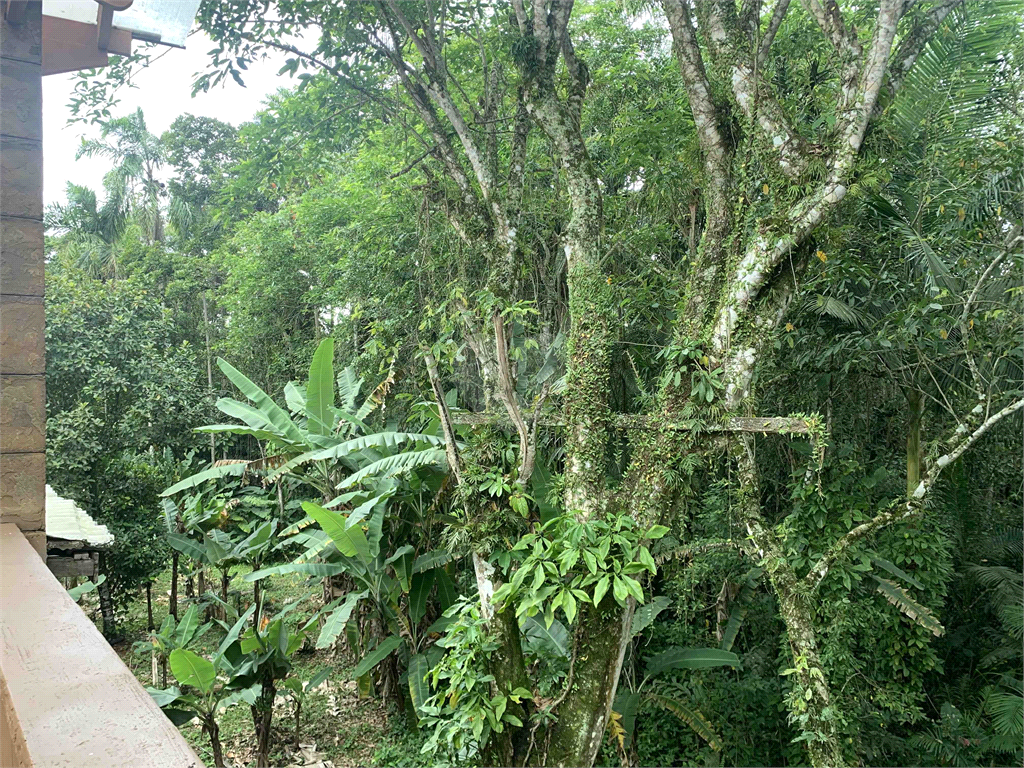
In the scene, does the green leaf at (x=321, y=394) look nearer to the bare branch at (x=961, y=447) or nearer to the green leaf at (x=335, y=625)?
the green leaf at (x=335, y=625)

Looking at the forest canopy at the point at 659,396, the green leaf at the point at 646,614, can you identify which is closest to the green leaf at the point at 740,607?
the forest canopy at the point at 659,396

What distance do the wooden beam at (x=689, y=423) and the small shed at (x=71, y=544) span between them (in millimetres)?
1751

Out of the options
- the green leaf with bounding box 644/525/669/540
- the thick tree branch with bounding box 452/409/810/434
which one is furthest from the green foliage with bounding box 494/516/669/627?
the thick tree branch with bounding box 452/409/810/434

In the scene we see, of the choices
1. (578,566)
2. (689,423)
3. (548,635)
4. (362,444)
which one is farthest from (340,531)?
(689,423)

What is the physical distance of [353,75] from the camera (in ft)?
15.7

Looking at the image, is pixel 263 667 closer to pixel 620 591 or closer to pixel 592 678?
pixel 592 678

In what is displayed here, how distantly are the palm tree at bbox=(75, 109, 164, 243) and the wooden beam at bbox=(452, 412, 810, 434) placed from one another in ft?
42.9

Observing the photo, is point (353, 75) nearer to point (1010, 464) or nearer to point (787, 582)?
point (787, 582)

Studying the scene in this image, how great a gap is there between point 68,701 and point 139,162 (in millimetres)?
16284

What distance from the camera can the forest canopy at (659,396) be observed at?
326 cm

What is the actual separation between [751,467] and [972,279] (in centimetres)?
186

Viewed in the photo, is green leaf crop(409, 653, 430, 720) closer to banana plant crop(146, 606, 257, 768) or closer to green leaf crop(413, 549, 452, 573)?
green leaf crop(413, 549, 452, 573)

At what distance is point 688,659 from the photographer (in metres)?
4.13

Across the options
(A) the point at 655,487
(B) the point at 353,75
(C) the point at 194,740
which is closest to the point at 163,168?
(B) the point at 353,75
